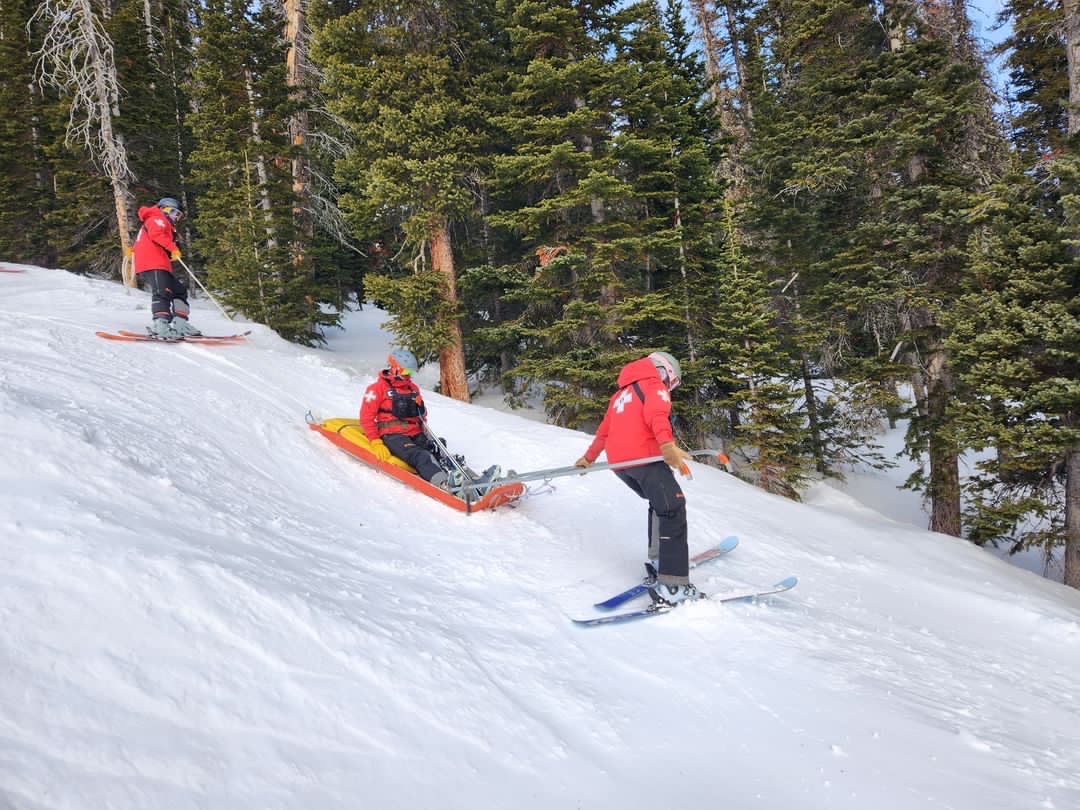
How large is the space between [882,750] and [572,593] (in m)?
2.36

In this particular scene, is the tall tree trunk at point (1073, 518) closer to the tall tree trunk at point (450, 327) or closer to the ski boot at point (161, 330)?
the tall tree trunk at point (450, 327)

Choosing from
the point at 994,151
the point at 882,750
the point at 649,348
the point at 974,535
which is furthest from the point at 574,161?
the point at 882,750

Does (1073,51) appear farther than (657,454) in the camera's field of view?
Yes

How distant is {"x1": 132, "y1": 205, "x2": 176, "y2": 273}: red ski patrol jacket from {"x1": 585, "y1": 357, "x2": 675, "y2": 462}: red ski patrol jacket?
8110 mm

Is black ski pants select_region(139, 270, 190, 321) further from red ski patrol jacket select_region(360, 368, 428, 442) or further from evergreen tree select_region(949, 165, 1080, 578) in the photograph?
evergreen tree select_region(949, 165, 1080, 578)

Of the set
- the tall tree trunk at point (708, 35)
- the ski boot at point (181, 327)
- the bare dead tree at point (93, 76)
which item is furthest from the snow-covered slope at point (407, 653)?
the tall tree trunk at point (708, 35)

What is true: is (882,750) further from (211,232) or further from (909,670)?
(211,232)

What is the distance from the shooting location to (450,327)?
42.1 feet

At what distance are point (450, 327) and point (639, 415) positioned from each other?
8572 millimetres

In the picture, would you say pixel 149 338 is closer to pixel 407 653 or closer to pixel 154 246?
pixel 154 246

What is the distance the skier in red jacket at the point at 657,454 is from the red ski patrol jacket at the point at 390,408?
113 inches

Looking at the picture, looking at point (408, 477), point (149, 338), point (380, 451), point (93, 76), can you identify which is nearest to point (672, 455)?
point (408, 477)

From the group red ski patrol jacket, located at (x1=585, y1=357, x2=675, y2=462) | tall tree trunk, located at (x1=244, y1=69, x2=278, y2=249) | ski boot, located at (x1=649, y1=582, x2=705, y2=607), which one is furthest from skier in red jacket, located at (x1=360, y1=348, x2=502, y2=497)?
tall tree trunk, located at (x1=244, y1=69, x2=278, y2=249)

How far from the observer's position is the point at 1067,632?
5.79m
